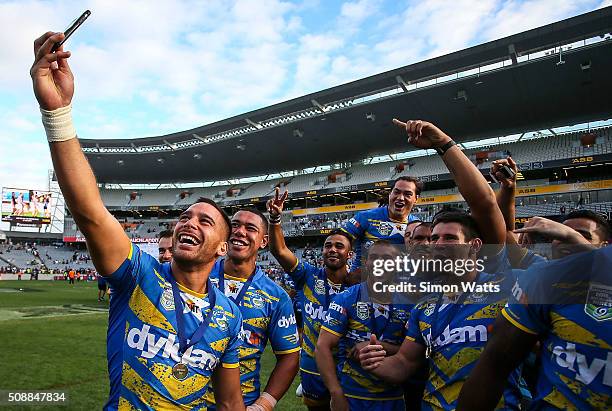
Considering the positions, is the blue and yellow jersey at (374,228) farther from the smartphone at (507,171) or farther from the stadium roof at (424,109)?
the stadium roof at (424,109)

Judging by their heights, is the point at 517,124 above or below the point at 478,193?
above

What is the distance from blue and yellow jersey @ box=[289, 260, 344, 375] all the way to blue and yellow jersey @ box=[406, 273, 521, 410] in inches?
82.1

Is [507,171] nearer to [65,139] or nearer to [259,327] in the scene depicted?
[259,327]

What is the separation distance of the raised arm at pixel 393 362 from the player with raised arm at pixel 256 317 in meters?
0.68

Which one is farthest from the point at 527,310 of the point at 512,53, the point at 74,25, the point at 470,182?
the point at 512,53

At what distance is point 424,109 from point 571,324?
29553mm

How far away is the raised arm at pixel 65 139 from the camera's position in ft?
5.67

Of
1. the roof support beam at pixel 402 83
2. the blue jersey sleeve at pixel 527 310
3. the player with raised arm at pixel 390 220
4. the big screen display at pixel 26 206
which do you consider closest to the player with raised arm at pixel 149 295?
the blue jersey sleeve at pixel 527 310

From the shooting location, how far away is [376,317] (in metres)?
3.38

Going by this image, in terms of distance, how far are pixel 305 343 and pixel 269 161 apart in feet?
128

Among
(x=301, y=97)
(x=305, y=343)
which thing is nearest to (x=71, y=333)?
(x=305, y=343)

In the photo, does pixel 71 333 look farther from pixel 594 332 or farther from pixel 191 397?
pixel 594 332

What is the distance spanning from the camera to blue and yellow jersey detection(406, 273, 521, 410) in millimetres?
2305

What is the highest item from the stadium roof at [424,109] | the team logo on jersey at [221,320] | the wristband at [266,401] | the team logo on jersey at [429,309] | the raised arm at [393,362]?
the stadium roof at [424,109]
